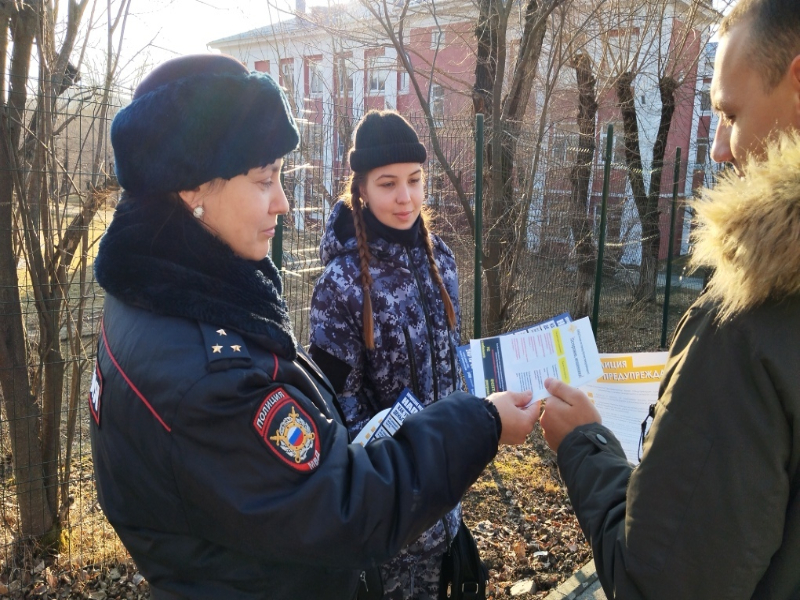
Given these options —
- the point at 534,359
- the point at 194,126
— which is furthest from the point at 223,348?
the point at 534,359

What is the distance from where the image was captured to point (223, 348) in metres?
1.22

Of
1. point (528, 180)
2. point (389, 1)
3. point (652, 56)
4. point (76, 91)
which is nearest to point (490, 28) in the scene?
point (389, 1)

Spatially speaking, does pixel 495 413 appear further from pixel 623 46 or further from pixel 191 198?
pixel 623 46

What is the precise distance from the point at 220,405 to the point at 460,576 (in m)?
1.57

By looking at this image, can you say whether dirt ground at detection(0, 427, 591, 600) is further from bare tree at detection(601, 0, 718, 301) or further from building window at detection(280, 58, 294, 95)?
building window at detection(280, 58, 294, 95)

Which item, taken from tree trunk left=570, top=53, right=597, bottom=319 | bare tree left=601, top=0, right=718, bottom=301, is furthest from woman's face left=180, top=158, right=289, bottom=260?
bare tree left=601, top=0, right=718, bottom=301

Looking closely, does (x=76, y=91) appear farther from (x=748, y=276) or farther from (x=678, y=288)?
(x=678, y=288)

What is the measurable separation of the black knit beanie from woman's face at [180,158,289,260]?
41.4 inches

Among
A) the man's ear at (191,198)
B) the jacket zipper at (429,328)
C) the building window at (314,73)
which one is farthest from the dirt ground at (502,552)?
the building window at (314,73)

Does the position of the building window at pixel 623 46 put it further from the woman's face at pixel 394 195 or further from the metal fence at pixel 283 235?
→ the woman's face at pixel 394 195

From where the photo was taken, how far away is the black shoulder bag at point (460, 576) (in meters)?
2.33

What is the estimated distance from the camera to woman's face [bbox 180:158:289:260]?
1.38m

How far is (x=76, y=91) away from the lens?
3.51 meters

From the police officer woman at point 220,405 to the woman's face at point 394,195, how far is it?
1.02m
